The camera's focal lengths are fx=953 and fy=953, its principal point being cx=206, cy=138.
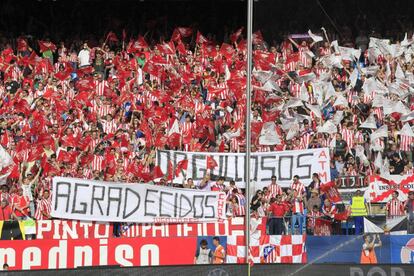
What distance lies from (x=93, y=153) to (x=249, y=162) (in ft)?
11.9

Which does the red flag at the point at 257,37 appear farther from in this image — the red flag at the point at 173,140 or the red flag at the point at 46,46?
the red flag at the point at 46,46

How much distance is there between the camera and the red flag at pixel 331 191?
15.5 meters

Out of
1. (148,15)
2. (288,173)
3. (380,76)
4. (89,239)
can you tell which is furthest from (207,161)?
(148,15)

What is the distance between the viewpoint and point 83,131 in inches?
717

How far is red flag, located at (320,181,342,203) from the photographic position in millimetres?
15479

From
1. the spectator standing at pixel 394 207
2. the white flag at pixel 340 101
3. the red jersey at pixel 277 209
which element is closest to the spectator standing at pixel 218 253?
the red jersey at pixel 277 209

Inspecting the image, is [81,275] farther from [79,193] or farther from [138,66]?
[138,66]

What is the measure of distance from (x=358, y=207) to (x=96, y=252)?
4294 mm

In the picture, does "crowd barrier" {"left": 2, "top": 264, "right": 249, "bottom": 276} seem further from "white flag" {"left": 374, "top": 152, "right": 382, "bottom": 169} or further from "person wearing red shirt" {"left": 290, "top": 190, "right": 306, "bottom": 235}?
"white flag" {"left": 374, "top": 152, "right": 382, "bottom": 169}

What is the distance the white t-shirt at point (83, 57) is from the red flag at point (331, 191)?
656cm

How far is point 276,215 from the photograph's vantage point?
616 inches

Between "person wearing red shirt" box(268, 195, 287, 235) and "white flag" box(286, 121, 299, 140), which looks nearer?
"person wearing red shirt" box(268, 195, 287, 235)

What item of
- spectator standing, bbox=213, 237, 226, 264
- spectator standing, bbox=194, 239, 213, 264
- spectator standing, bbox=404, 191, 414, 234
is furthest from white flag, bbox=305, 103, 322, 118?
spectator standing, bbox=194, 239, 213, 264

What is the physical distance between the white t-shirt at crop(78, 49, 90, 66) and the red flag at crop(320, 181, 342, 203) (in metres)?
6.56
